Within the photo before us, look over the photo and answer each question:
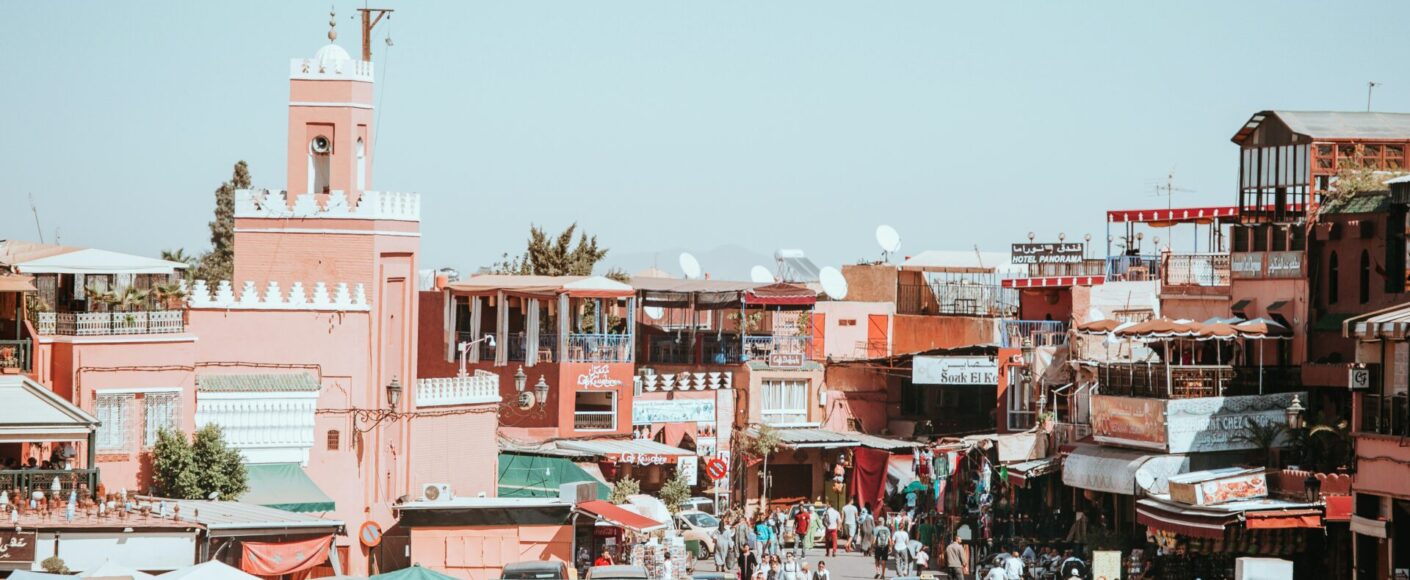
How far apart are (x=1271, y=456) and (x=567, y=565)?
40.4 feet

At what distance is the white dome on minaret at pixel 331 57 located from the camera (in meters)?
38.2

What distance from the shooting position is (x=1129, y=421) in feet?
124

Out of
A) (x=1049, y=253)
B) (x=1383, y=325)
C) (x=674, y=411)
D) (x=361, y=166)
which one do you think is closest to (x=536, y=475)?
(x=674, y=411)

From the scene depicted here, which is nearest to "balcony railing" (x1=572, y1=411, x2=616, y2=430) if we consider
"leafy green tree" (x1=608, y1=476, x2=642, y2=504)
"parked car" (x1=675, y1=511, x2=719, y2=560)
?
"leafy green tree" (x1=608, y1=476, x2=642, y2=504)

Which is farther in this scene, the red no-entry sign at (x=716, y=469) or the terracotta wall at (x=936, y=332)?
the terracotta wall at (x=936, y=332)

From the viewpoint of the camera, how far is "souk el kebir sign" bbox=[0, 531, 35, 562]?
28.6 metres

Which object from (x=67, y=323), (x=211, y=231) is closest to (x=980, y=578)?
(x=67, y=323)

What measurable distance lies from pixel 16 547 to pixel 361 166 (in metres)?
12.4

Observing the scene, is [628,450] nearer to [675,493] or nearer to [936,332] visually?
[675,493]

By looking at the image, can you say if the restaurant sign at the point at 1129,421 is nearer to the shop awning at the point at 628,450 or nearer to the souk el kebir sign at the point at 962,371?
the souk el kebir sign at the point at 962,371

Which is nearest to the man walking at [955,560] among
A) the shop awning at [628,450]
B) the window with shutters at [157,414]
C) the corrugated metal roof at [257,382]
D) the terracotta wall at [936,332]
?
the shop awning at [628,450]

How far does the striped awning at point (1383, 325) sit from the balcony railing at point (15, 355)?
66.6 ft

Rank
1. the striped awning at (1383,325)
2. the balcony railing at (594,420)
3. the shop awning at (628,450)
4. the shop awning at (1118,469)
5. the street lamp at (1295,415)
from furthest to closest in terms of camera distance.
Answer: the balcony railing at (594,420) < the shop awning at (628,450) < the shop awning at (1118,469) < the street lamp at (1295,415) < the striped awning at (1383,325)

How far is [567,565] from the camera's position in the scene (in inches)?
1421
